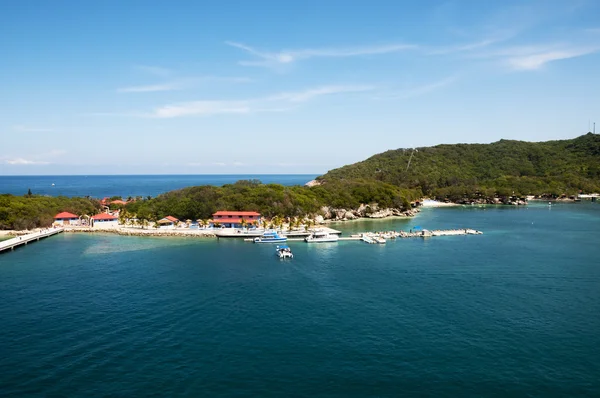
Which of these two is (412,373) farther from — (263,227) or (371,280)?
(263,227)

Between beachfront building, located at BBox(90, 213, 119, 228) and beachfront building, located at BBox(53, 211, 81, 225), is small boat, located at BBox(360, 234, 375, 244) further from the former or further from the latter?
beachfront building, located at BBox(53, 211, 81, 225)

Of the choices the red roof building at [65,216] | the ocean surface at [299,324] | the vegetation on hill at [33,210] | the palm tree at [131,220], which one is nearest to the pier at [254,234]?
the ocean surface at [299,324]

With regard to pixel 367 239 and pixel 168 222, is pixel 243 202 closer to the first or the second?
pixel 168 222

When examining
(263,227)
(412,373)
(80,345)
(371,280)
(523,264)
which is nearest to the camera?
(412,373)

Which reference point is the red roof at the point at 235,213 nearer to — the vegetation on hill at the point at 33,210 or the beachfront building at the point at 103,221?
the beachfront building at the point at 103,221

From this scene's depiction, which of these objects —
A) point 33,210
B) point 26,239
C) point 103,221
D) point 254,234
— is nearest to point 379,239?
point 254,234

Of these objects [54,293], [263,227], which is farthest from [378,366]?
[263,227]
